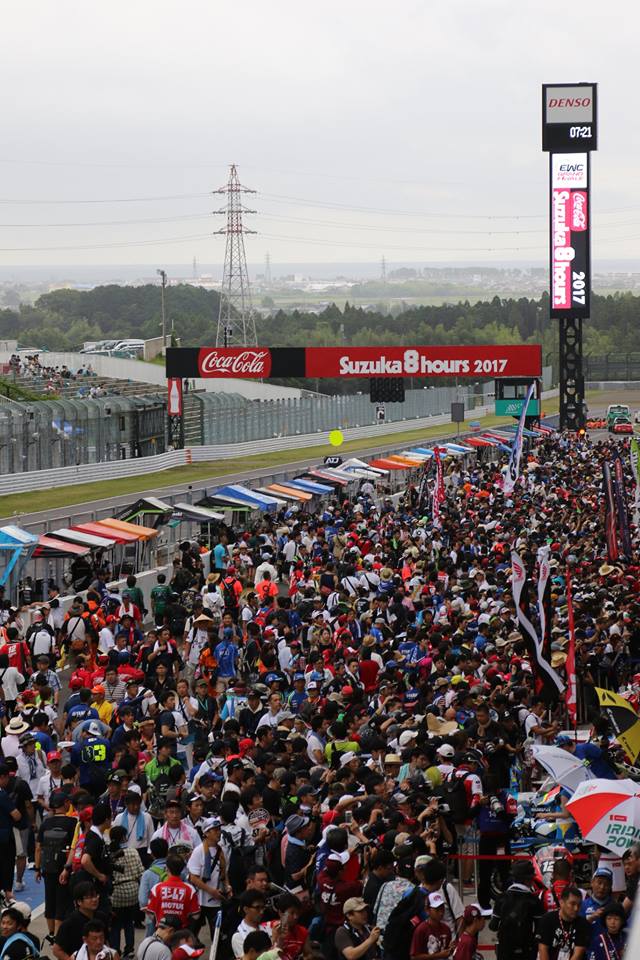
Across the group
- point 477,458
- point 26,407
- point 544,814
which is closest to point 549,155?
point 477,458

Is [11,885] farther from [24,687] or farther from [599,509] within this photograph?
[599,509]

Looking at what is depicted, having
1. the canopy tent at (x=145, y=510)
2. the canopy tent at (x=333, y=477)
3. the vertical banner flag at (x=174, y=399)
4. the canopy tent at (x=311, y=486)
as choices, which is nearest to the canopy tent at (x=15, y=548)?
the canopy tent at (x=145, y=510)

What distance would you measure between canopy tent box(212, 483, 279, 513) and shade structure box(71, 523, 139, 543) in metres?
5.68

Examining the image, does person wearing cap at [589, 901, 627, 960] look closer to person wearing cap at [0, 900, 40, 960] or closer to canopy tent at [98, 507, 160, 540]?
person wearing cap at [0, 900, 40, 960]

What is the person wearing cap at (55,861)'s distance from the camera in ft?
33.6

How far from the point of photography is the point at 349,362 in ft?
212

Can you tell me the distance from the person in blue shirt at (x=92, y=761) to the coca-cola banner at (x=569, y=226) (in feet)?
206

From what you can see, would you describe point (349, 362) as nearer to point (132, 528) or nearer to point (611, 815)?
point (132, 528)

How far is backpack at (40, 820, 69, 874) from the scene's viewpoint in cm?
1028

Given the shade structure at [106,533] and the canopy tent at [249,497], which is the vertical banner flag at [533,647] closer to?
the shade structure at [106,533]

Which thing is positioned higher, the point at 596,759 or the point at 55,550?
the point at 596,759

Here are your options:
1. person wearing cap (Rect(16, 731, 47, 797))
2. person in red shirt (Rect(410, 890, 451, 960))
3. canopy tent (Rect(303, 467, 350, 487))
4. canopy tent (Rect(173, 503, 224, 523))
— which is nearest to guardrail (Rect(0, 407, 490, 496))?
canopy tent (Rect(303, 467, 350, 487))

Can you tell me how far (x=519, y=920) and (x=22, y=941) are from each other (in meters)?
2.85

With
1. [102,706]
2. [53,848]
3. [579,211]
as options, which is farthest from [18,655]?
[579,211]
